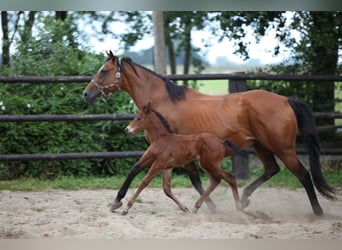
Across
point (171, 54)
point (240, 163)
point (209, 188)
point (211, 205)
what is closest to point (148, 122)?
point (209, 188)

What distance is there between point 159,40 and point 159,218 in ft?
6.98

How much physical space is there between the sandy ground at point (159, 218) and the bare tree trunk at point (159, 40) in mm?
1356

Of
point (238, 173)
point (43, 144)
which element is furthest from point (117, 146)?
point (238, 173)

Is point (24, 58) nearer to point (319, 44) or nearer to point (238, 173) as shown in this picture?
point (238, 173)

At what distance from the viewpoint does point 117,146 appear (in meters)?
5.58

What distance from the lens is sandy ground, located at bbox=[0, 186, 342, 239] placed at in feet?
12.6

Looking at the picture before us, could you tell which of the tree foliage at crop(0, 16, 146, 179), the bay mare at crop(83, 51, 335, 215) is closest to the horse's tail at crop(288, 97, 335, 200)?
the bay mare at crop(83, 51, 335, 215)

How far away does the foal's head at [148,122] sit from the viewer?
13.6 feet

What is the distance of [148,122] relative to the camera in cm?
416

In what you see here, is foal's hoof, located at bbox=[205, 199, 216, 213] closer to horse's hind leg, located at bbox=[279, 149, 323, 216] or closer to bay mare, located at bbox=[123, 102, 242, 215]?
bay mare, located at bbox=[123, 102, 242, 215]

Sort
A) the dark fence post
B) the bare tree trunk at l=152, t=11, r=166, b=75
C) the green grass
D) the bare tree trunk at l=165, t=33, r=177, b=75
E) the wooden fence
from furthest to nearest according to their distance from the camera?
the bare tree trunk at l=165, t=33, r=177, b=75 → the bare tree trunk at l=152, t=11, r=166, b=75 → the dark fence post → the wooden fence → the green grass

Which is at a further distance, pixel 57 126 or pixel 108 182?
pixel 57 126

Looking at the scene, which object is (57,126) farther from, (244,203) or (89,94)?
(244,203)

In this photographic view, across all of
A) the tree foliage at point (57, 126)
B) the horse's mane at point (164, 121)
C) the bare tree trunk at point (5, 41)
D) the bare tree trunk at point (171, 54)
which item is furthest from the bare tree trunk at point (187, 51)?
the horse's mane at point (164, 121)
